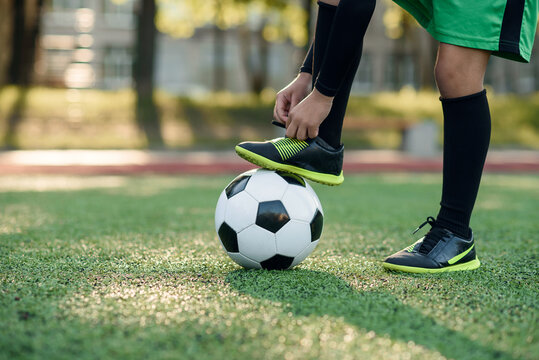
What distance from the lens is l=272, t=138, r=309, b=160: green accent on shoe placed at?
2.20 meters

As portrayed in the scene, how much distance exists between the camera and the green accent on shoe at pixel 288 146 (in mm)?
2201

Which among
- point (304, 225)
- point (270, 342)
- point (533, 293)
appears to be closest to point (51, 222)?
point (304, 225)

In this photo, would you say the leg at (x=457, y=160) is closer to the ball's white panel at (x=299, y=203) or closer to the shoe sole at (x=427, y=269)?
the shoe sole at (x=427, y=269)

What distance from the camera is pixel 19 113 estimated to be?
43.7ft

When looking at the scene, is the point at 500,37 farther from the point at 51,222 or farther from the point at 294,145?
the point at 51,222

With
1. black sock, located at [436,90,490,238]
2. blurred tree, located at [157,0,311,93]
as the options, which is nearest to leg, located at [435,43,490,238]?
black sock, located at [436,90,490,238]

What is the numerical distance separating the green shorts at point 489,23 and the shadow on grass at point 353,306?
0.97 meters

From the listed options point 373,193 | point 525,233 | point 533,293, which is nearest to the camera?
point 533,293

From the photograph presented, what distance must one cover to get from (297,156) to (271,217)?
26 centimetres

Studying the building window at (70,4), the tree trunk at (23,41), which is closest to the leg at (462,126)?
the tree trunk at (23,41)

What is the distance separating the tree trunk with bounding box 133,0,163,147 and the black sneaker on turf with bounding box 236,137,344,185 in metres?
11.5

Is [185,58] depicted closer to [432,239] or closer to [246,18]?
[246,18]

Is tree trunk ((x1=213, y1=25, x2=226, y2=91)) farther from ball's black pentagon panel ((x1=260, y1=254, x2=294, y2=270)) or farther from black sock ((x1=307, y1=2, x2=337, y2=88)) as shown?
ball's black pentagon panel ((x1=260, y1=254, x2=294, y2=270))

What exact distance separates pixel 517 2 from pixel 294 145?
0.95 m
